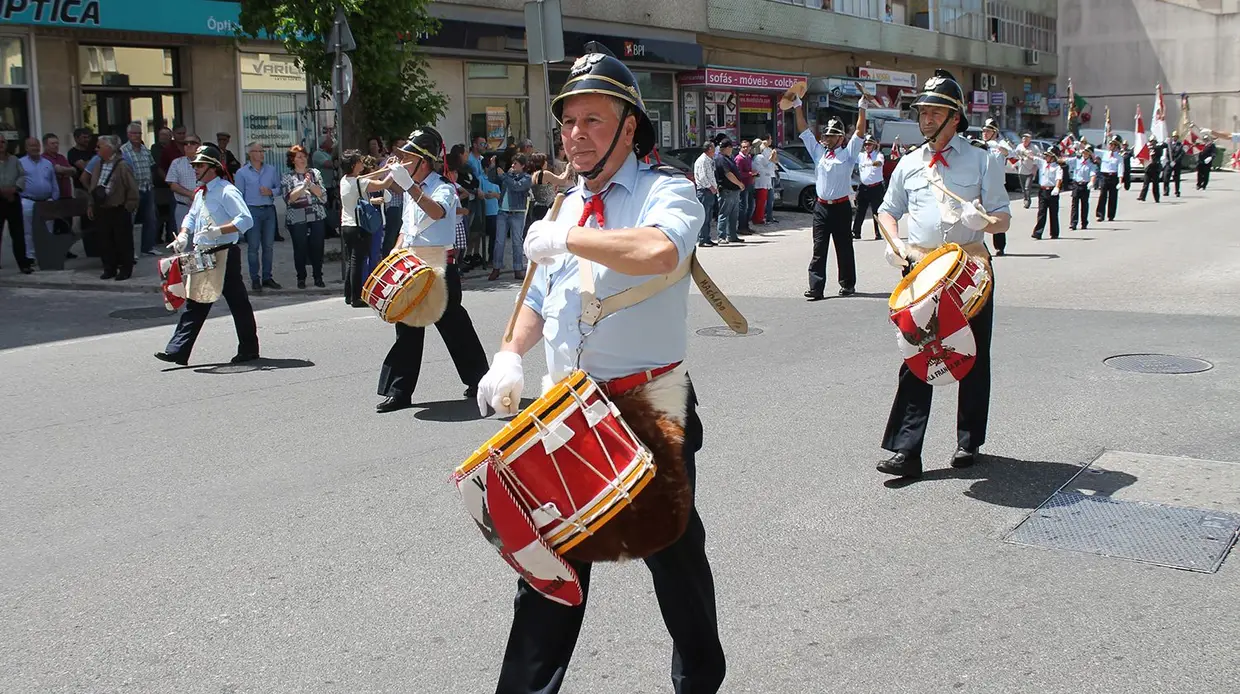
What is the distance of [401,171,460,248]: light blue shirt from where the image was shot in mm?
8297

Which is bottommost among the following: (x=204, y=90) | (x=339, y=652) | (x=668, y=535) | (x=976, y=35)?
(x=339, y=652)

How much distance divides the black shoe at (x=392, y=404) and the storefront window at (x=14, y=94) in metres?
14.1

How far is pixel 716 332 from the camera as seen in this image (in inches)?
439

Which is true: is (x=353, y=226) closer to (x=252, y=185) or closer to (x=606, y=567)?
(x=252, y=185)

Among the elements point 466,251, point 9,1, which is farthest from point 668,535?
point 9,1

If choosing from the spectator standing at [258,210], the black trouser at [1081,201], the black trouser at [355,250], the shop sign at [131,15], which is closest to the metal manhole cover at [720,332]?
the black trouser at [355,250]

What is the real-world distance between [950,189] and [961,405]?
1.14m

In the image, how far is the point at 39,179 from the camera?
17.2 meters

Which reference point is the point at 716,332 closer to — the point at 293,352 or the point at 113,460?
the point at 293,352

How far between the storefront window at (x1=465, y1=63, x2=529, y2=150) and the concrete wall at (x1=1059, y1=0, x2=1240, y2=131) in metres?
46.6

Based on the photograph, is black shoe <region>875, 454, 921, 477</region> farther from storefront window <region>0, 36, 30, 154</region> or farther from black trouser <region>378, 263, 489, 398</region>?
storefront window <region>0, 36, 30, 154</region>

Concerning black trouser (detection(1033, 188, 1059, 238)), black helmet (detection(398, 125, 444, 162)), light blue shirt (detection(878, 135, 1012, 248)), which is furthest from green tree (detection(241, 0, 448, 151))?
light blue shirt (detection(878, 135, 1012, 248))

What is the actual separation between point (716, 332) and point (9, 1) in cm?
1370

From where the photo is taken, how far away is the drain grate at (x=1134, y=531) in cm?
500
